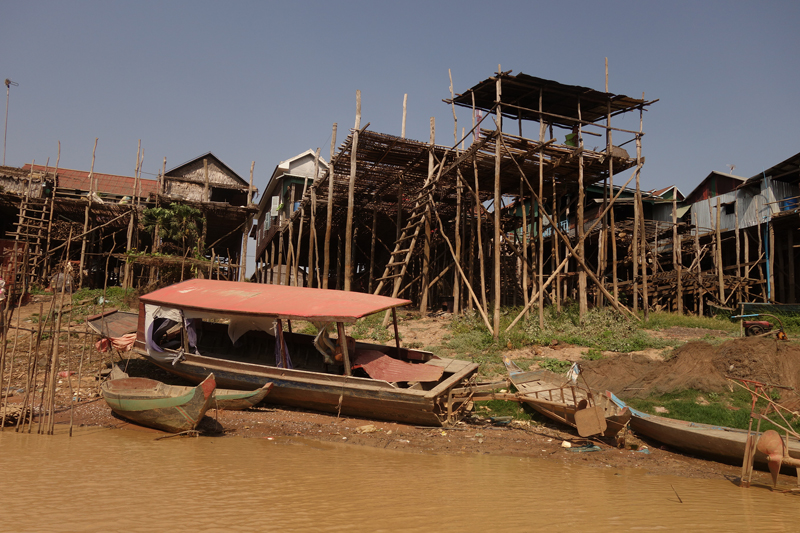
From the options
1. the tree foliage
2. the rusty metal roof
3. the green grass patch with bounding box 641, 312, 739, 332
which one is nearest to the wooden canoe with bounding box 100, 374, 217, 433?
the rusty metal roof

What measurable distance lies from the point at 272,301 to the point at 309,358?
1.93 meters

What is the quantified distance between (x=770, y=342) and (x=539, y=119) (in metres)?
8.34

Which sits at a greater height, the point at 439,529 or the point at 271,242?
the point at 271,242

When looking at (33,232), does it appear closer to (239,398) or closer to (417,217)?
(417,217)

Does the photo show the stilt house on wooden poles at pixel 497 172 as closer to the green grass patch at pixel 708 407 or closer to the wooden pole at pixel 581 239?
the wooden pole at pixel 581 239

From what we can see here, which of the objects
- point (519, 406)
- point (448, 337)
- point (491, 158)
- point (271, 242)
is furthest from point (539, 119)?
point (271, 242)

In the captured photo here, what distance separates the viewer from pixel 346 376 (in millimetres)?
8344

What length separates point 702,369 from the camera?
967 centimetres

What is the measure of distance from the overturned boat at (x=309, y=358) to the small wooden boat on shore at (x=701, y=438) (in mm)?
2897

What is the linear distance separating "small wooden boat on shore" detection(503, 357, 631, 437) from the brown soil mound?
3.68 feet

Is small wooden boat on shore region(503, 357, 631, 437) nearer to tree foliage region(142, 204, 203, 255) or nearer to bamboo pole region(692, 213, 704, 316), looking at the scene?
bamboo pole region(692, 213, 704, 316)

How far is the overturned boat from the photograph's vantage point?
814cm

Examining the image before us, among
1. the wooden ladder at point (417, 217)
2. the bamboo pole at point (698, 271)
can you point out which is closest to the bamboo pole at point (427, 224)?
the wooden ladder at point (417, 217)

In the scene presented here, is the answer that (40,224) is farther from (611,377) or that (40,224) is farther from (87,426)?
(611,377)
